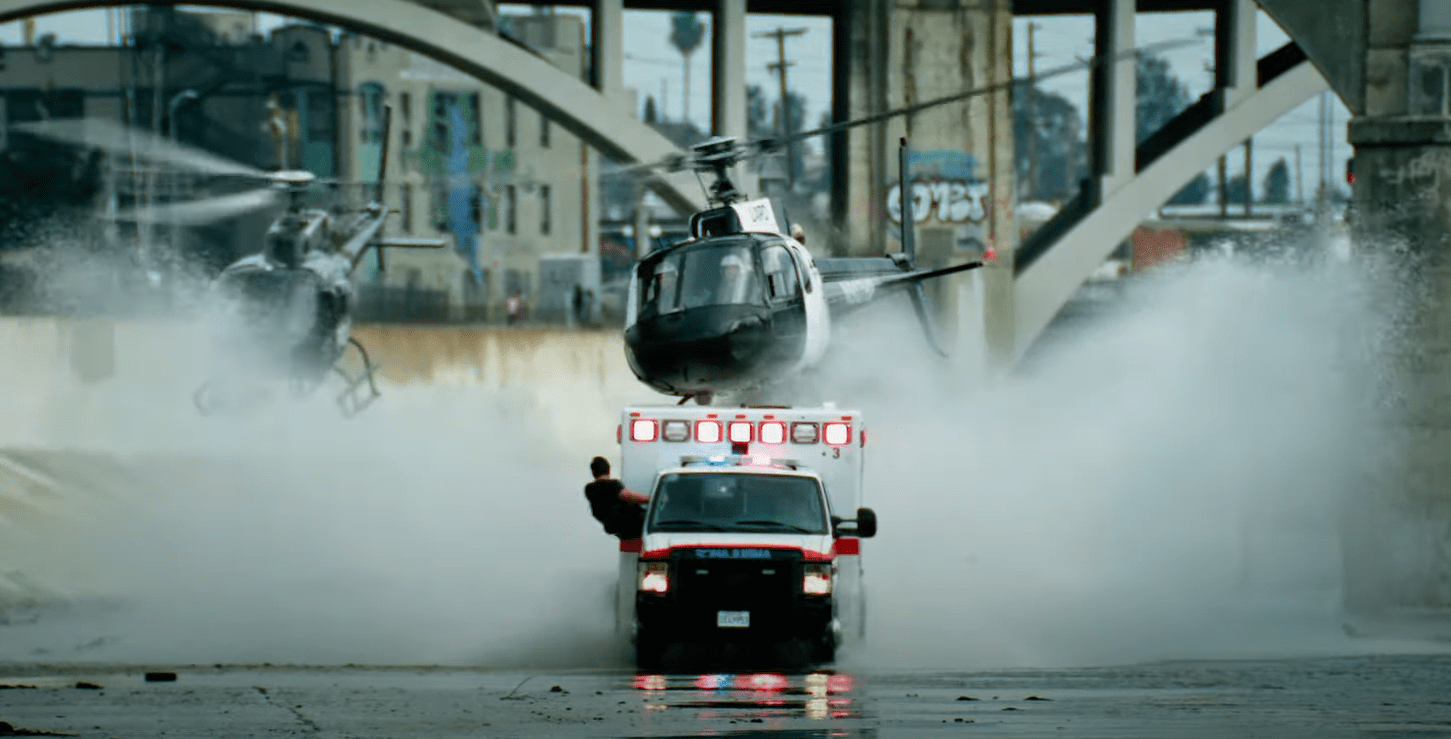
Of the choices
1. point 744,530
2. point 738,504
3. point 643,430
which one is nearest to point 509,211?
point 643,430

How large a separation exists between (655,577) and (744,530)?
2.64 feet

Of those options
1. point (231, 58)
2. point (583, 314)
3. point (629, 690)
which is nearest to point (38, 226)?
point (231, 58)

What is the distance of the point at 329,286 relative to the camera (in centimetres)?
3938

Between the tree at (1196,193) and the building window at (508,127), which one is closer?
the building window at (508,127)

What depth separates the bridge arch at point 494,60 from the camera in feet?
129

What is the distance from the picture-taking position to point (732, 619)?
59.0ft

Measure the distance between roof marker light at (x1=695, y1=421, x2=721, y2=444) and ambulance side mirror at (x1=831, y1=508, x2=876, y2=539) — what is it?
1263 mm

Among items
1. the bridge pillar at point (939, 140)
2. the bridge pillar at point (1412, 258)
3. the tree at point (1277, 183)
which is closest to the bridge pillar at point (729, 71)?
the bridge pillar at point (939, 140)

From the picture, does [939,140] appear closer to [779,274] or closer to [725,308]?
[779,274]

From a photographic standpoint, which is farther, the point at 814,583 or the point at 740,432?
the point at 740,432

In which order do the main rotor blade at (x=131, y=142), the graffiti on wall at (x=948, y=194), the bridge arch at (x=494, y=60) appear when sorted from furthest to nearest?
1. the graffiti on wall at (x=948, y=194)
2. the bridge arch at (x=494, y=60)
3. the main rotor blade at (x=131, y=142)

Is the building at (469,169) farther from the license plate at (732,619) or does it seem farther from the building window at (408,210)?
the license plate at (732,619)

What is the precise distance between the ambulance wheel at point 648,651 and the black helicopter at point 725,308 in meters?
7.04

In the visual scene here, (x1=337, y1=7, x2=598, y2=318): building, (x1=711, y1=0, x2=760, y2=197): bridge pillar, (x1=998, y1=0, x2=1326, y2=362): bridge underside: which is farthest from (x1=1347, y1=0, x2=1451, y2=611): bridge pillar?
(x1=337, y1=7, x2=598, y2=318): building
